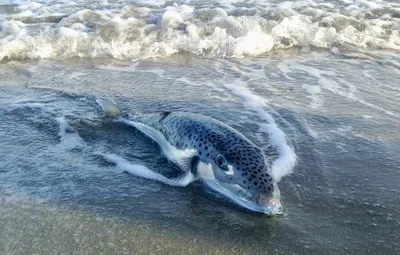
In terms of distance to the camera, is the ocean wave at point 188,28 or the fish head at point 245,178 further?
the ocean wave at point 188,28

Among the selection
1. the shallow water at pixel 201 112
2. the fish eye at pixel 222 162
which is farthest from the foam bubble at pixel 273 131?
the fish eye at pixel 222 162

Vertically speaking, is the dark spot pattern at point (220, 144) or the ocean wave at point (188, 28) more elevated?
the dark spot pattern at point (220, 144)

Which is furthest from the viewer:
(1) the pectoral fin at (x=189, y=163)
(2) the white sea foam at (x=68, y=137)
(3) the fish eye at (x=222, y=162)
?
(2) the white sea foam at (x=68, y=137)

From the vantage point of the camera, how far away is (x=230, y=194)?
3.70m

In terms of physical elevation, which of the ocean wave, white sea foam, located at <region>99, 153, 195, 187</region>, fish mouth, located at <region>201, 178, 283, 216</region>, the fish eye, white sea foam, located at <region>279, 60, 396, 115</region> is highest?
the fish eye

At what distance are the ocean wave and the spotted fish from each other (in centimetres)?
403

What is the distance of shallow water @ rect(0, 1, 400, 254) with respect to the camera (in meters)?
3.42

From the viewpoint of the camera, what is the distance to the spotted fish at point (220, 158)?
3469mm

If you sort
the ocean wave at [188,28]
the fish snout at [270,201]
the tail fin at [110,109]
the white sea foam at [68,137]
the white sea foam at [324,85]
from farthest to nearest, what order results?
the ocean wave at [188,28] → the white sea foam at [324,85] → the tail fin at [110,109] → the white sea foam at [68,137] → the fish snout at [270,201]

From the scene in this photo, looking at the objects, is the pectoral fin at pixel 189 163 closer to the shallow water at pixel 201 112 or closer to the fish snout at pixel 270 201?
the shallow water at pixel 201 112

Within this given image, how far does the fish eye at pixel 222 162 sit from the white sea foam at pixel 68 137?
5.56ft

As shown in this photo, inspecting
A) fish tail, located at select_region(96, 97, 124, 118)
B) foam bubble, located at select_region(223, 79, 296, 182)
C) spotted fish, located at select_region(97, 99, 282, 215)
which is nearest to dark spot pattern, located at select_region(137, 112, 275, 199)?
spotted fish, located at select_region(97, 99, 282, 215)

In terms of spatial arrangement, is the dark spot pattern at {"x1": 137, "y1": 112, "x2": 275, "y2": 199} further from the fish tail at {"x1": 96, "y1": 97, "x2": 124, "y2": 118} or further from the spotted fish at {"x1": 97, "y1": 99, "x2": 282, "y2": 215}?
the fish tail at {"x1": 96, "y1": 97, "x2": 124, "y2": 118}

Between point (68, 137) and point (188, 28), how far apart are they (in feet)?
16.3
